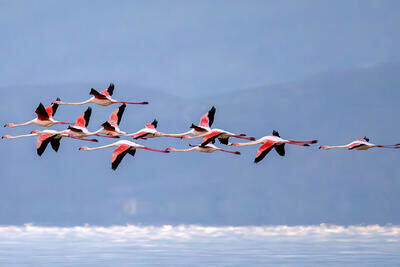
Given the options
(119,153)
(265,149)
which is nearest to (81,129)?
(119,153)

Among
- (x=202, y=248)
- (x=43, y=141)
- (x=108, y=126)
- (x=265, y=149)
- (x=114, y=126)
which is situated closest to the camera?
(x=265, y=149)

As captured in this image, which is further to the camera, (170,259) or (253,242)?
(253,242)

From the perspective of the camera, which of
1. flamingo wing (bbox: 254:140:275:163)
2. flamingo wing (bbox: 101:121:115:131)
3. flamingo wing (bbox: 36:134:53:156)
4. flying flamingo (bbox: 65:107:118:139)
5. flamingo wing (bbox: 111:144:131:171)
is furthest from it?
flamingo wing (bbox: 36:134:53:156)

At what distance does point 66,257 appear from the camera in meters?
62.3

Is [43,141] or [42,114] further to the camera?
[43,141]

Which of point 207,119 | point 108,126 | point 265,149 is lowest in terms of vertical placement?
point 265,149

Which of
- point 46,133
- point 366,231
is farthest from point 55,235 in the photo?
point 46,133

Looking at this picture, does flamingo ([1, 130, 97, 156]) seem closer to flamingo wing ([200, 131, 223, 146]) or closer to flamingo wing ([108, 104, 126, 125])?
flamingo wing ([108, 104, 126, 125])

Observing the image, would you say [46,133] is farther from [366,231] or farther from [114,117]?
[366,231]

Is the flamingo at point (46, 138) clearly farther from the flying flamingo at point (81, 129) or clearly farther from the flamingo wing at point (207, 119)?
the flamingo wing at point (207, 119)

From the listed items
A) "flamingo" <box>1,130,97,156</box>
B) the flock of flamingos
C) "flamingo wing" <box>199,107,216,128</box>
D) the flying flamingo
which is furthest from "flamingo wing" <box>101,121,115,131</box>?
"flamingo wing" <box>199,107,216,128</box>

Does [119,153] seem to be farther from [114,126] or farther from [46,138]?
[46,138]

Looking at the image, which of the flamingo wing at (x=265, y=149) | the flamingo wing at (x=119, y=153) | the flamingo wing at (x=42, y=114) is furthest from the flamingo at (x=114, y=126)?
the flamingo wing at (x=265, y=149)

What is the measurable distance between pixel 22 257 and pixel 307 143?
2955cm
